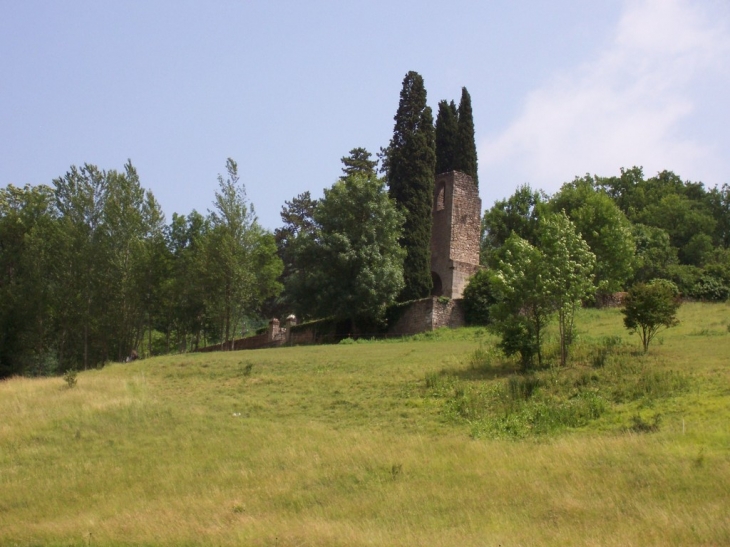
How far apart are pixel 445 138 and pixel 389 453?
37.0 meters

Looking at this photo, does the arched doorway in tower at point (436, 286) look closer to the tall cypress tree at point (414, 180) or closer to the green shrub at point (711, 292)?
the tall cypress tree at point (414, 180)

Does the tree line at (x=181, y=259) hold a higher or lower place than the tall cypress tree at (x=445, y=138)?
lower

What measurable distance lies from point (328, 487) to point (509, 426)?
576 centimetres

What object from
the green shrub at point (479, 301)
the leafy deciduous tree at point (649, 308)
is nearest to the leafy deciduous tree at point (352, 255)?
the green shrub at point (479, 301)

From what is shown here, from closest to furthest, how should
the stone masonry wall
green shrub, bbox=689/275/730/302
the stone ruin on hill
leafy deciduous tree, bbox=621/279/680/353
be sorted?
leafy deciduous tree, bbox=621/279/680/353
the stone masonry wall
the stone ruin on hill
green shrub, bbox=689/275/730/302

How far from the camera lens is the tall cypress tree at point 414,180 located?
43.9m

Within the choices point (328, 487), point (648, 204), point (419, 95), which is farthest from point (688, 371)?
point (648, 204)

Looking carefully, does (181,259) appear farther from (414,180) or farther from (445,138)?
(445,138)

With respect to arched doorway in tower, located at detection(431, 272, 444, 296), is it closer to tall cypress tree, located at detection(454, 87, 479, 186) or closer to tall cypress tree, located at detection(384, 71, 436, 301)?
tall cypress tree, located at detection(384, 71, 436, 301)

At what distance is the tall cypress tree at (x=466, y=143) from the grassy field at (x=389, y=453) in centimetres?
2323

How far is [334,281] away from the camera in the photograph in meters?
40.5

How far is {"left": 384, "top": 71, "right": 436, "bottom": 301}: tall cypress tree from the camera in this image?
4394cm

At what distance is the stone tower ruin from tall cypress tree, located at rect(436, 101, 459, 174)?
208 centimetres

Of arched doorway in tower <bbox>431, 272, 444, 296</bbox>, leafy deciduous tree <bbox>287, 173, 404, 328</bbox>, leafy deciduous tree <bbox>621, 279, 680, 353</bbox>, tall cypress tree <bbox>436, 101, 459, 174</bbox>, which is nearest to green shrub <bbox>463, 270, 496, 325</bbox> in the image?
leafy deciduous tree <bbox>287, 173, 404, 328</bbox>
